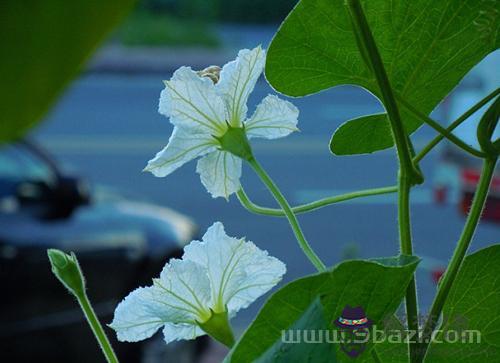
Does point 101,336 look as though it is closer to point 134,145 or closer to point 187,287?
point 187,287

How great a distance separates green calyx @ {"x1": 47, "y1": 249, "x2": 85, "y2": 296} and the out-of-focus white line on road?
10.3 metres

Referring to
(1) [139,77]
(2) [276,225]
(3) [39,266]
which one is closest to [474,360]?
(3) [39,266]

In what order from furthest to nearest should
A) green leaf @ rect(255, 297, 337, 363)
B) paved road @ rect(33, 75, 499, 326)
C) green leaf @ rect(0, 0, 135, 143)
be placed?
paved road @ rect(33, 75, 499, 326) < green leaf @ rect(255, 297, 337, 363) < green leaf @ rect(0, 0, 135, 143)

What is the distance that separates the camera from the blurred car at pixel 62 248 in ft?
14.8

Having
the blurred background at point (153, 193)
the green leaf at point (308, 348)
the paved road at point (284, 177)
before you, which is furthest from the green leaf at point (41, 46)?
the paved road at point (284, 177)

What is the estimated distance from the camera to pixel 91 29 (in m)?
0.26

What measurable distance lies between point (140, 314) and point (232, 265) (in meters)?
0.06

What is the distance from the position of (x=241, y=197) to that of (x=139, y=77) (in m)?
15.3

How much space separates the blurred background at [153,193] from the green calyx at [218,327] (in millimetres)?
197

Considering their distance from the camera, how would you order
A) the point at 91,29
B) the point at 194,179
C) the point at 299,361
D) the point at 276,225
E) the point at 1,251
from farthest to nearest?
1. the point at 194,179
2. the point at 276,225
3. the point at 1,251
4. the point at 299,361
5. the point at 91,29

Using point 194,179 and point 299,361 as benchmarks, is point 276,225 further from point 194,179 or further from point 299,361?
point 299,361

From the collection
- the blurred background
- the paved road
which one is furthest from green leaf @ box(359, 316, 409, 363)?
the paved road

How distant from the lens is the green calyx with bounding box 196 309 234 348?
1.81 feet

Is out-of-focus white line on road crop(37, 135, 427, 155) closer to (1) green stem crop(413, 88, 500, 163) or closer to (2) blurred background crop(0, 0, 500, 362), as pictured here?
(2) blurred background crop(0, 0, 500, 362)
